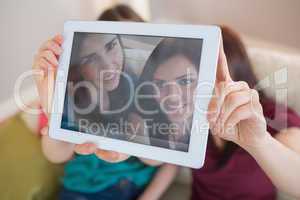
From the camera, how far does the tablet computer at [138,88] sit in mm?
455

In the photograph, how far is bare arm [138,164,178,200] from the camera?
0.69 m

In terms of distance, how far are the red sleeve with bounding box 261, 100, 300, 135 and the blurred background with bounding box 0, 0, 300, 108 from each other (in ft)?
0.68

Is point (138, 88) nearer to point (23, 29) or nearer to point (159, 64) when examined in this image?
point (159, 64)

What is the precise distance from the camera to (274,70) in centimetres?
65

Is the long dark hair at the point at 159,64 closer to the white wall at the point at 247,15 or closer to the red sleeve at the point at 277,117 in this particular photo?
the red sleeve at the point at 277,117

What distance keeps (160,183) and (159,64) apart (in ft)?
1.07

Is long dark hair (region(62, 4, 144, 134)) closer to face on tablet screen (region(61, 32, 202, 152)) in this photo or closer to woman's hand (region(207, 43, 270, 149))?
face on tablet screen (region(61, 32, 202, 152))

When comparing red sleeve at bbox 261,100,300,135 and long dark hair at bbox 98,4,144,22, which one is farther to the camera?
long dark hair at bbox 98,4,144,22

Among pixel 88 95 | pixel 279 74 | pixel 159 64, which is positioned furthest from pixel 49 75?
pixel 279 74

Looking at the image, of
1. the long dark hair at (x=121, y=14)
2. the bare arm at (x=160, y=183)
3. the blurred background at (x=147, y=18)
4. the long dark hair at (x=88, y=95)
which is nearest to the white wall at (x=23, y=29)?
the blurred background at (x=147, y=18)

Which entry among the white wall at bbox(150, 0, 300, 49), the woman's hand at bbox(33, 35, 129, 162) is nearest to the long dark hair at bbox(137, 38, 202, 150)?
the woman's hand at bbox(33, 35, 129, 162)

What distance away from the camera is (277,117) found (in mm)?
586

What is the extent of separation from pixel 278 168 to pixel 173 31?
0.28m

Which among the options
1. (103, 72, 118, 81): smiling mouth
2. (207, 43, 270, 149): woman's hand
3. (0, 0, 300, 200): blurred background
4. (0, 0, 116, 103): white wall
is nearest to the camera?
(207, 43, 270, 149): woman's hand
